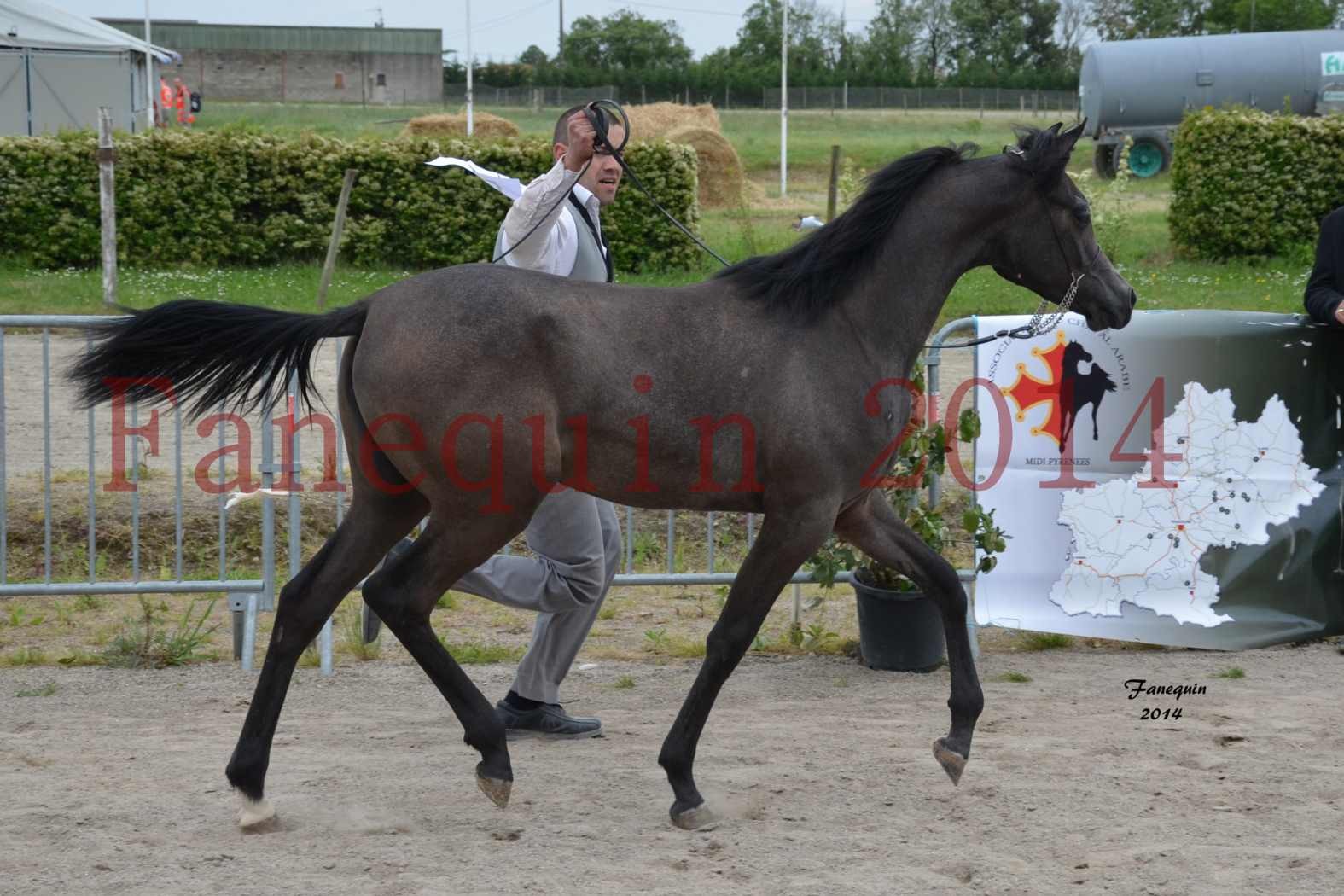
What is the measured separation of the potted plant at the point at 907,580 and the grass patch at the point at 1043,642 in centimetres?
58

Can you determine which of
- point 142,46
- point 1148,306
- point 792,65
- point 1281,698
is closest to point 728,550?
point 1281,698

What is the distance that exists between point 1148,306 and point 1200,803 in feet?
33.6

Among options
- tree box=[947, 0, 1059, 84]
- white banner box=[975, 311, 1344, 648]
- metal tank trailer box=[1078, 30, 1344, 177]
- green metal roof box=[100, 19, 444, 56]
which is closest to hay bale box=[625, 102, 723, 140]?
metal tank trailer box=[1078, 30, 1344, 177]

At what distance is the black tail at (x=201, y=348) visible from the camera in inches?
159

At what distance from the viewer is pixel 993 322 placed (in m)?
5.76

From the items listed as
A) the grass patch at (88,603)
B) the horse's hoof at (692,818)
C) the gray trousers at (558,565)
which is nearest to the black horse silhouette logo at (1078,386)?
the gray trousers at (558,565)

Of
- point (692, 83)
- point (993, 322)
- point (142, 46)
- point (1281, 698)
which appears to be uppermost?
point (692, 83)

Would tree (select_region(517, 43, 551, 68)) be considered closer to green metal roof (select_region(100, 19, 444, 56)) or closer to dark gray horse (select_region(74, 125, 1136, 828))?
green metal roof (select_region(100, 19, 444, 56))

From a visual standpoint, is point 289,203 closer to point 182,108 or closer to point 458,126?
point 458,126

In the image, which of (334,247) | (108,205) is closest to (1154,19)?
(334,247)

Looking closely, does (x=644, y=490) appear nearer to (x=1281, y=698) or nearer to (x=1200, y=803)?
(x=1200, y=803)

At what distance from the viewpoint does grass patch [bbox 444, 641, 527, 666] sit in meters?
5.85

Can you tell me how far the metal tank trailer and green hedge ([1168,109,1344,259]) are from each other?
9477 millimetres

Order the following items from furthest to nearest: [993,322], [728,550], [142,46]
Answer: [142,46]
[728,550]
[993,322]
